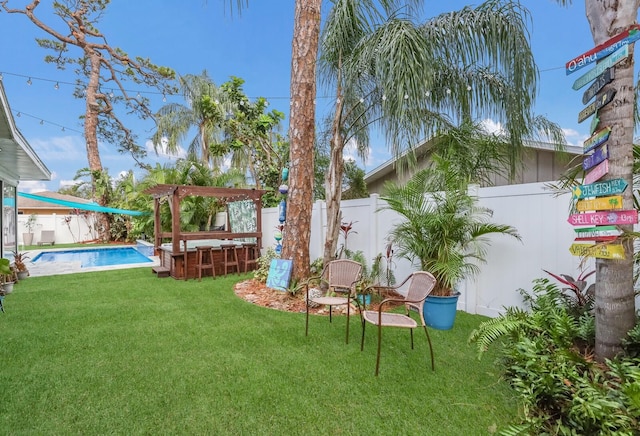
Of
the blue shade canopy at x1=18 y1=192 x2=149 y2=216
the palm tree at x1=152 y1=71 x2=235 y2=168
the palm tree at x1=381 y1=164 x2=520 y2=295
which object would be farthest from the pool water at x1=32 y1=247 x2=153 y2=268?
the palm tree at x1=381 y1=164 x2=520 y2=295

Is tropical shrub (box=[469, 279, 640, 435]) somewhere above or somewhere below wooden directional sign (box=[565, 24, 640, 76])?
below

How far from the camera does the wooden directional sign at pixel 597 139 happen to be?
86.2 inches

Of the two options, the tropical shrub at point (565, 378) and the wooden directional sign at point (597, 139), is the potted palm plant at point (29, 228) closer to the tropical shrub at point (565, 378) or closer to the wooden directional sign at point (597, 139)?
→ the tropical shrub at point (565, 378)

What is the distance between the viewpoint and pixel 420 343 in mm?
3574

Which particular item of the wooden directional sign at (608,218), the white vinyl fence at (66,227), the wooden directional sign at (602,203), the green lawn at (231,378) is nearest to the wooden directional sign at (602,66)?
the wooden directional sign at (602,203)

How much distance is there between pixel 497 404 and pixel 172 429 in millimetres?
2341

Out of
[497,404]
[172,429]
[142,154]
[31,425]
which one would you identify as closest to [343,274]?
[497,404]

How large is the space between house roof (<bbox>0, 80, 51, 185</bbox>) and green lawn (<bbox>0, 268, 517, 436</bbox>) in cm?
280

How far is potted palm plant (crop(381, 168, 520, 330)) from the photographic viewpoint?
3869mm

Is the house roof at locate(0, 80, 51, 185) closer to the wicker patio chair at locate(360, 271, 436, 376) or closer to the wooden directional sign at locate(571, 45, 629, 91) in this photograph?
the wicker patio chair at locate(360, 271, 436, 376)

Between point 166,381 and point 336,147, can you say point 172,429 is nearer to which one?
point 166,381

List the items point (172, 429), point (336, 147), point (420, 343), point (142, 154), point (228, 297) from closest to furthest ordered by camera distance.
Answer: point (172, 429), point (420, 343), point (336, 147), point (228, 297), point (142, 154)

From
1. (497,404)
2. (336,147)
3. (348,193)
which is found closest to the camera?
(497,404)

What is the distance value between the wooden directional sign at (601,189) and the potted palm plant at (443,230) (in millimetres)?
1528
